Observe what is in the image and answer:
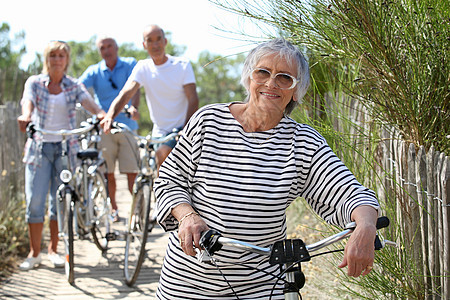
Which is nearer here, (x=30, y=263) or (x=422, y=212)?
(x=422, y=212)

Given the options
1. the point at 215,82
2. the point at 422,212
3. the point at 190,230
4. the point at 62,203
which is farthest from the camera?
the point at 215,82

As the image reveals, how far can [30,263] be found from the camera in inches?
243

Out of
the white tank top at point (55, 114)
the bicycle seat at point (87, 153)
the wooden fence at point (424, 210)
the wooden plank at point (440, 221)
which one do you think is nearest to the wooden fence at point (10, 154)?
the white tank top at point (55, 114)

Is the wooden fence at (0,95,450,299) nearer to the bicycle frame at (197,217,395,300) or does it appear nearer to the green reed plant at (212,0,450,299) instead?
the green reed plant at (212,0,450,299)

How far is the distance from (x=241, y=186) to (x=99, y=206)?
14.4 feet

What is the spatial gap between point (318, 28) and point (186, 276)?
1680mm

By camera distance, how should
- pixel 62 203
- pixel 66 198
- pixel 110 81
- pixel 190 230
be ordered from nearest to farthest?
pixel 190 230
pixel 66 198
pixel 62 203
pixel 110 81

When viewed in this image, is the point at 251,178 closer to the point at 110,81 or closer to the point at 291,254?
the point at 291,254

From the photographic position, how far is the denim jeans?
6.15m

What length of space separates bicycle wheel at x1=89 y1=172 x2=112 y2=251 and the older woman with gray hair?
3849 mm

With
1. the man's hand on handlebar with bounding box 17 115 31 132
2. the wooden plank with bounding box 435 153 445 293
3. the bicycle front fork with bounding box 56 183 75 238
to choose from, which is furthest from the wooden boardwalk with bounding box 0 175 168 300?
the wooden plank with bounding box 435 153 445 293

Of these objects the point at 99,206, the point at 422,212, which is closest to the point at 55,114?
the point at 99,206

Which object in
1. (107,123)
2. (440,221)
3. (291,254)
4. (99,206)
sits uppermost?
(107,123)

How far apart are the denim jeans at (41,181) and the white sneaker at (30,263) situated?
1.23 feet
